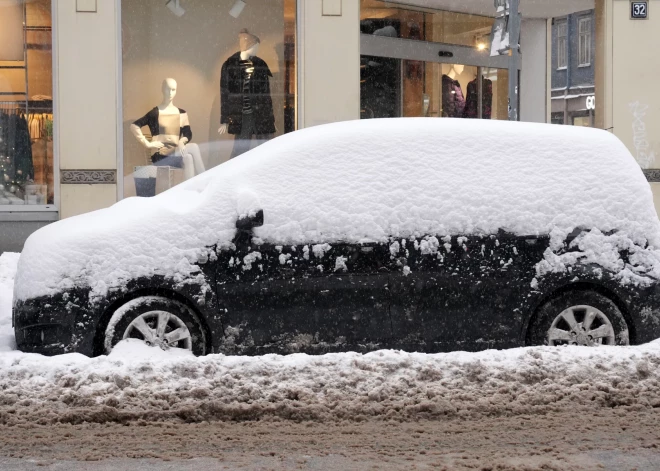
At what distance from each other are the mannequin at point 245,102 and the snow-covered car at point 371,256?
24.1 feet

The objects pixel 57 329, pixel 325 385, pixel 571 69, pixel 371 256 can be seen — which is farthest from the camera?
pixel 571 69

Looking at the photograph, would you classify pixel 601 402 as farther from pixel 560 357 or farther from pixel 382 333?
pixel 382 333

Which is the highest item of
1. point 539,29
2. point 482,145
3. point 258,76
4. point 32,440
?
point 539,29

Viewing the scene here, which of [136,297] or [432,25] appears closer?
[136,297]

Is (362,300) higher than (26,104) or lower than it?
lower

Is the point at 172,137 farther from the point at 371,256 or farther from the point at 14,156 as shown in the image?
the point at 371,256

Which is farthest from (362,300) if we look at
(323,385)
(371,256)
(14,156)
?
(14,156)

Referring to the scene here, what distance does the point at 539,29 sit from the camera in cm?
1864

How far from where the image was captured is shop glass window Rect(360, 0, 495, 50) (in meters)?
15.4

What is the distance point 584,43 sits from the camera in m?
→ 43.3

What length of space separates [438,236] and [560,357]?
47.6 inches

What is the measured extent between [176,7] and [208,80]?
1147mm

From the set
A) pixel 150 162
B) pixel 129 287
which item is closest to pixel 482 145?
pixel 129 287

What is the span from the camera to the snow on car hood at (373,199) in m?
6.90
